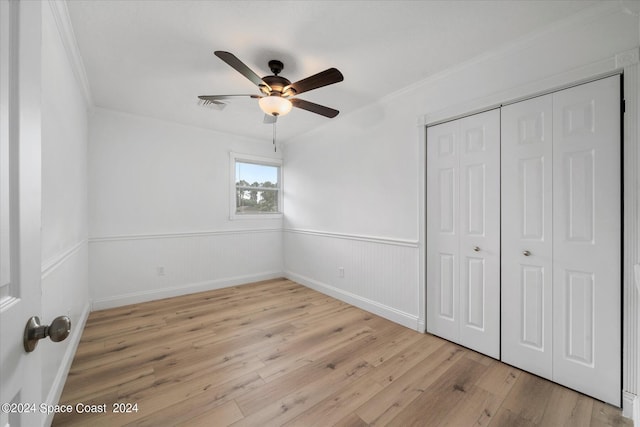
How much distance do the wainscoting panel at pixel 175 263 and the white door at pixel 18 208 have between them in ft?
10.8

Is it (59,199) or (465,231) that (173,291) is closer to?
(59,199)

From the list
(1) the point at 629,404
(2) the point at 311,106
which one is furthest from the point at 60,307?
(1) the point at 629,404

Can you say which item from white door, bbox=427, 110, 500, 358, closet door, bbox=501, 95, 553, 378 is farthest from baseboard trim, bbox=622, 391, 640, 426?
white door, bbox=427, 110, 500, 358

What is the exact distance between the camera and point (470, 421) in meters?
1.56

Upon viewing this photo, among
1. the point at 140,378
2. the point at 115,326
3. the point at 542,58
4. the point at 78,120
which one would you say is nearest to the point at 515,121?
the point at 542,58

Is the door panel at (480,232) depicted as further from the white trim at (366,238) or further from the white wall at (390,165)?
the white trim at (366,238)

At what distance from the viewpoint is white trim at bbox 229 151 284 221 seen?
428 centimetres

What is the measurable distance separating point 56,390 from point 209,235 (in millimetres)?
2516

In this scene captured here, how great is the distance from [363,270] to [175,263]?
270 cm

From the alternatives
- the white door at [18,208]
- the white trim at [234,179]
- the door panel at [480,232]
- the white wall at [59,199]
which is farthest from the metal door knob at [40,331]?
the white trim at [234,179]

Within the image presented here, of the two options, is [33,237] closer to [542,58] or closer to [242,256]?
[542,58]

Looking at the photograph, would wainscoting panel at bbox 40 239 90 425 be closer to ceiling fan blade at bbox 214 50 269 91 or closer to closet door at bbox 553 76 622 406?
ceiling fan blade at bbox 214 50 269 91

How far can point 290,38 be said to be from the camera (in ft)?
6.45

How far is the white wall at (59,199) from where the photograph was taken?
1538mm
